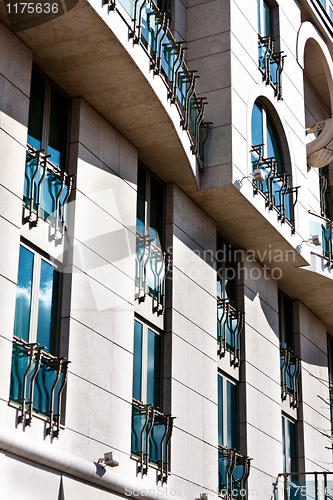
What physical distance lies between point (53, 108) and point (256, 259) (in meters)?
8.94

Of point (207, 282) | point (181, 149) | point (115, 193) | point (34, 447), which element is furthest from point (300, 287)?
point (34, 447)

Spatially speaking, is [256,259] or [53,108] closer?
[53,108]

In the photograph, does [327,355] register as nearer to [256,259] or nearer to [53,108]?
[256,259]

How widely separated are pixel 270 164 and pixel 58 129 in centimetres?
752

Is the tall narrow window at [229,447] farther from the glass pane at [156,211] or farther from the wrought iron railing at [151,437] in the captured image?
the glass pane at [156,211]

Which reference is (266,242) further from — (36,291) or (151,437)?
(36,291)

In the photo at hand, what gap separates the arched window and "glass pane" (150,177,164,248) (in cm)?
267

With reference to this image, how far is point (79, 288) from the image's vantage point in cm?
1538

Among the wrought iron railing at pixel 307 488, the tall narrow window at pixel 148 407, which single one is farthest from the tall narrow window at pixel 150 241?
the wrought iron railing at pixel 307 488

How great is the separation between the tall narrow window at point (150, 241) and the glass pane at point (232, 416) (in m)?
3.86

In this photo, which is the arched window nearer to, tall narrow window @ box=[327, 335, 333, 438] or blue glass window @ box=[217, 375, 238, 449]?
blue glass window @ box=[217, 375, 238, 449]

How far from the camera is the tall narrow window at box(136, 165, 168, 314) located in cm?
1798

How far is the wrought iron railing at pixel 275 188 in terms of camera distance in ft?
70.4

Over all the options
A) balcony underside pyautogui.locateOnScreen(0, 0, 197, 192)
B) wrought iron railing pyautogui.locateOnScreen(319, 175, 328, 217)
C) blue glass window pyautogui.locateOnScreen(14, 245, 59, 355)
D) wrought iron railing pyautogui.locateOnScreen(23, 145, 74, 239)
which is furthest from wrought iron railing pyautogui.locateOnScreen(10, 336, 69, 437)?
wrought iron railing pyautogui.locateOnScreen(319, 175, 328, 217)
